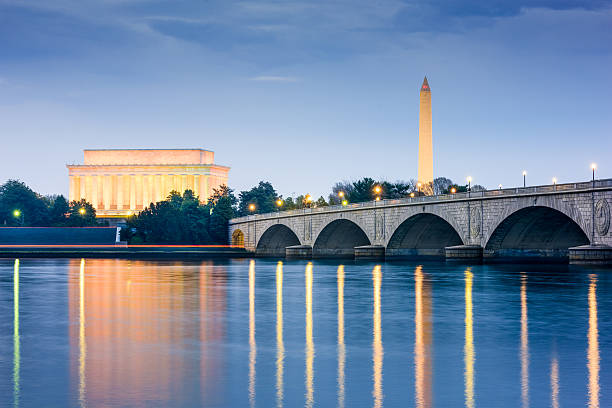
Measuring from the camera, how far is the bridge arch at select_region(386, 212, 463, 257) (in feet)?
295

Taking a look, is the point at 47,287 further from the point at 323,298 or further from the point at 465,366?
the point at 465,366

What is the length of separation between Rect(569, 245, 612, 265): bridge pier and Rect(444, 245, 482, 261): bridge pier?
15248 mm

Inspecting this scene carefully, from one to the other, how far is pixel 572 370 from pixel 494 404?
4.02 m

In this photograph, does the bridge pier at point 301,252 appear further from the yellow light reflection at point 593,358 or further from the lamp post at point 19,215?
the lamp post at point 19,215

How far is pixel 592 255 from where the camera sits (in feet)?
199

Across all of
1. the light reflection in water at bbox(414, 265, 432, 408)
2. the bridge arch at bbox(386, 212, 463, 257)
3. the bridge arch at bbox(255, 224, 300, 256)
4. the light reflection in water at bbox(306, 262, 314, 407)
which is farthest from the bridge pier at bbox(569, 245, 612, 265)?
the bridge arch at bbox(255, 224, 300, 256)

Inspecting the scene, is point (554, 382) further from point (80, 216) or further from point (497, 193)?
point (80, 216)

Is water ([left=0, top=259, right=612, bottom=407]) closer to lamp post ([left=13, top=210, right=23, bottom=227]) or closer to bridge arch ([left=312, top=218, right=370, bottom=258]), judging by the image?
bridge arch ([left=312, top=218, right=370, bottom=258])

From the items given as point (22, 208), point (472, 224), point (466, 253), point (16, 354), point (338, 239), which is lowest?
point (16, 354)

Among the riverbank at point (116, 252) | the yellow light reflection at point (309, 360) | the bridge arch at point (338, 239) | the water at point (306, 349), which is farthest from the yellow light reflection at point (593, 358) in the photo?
the riverbank at point (116, 252)

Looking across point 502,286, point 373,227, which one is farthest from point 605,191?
point 373,227

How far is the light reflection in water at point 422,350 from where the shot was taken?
14406 mm

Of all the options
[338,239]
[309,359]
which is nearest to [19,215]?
[338,239]

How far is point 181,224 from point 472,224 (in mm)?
90733
